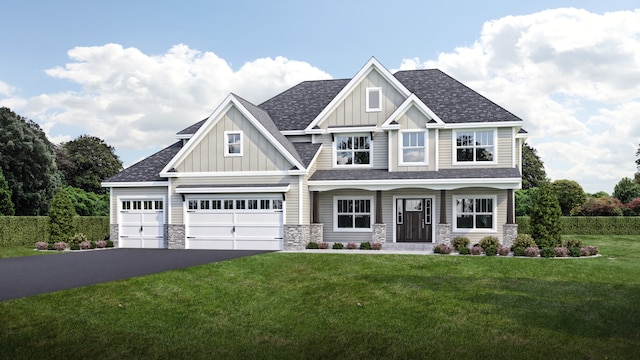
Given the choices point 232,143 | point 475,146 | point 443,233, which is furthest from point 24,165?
point 475,146

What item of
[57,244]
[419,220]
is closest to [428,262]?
[419,220]

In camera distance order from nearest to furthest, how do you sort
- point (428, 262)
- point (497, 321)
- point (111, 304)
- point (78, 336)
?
point (78, 336)
point (497, 321)
point (111, 304)
point (428, 262)

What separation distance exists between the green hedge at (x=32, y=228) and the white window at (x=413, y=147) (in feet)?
55.3

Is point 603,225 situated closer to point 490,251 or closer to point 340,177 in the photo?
point 490,251

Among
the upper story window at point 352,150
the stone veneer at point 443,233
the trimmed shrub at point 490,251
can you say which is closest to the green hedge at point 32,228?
the upper story window at point 352,150

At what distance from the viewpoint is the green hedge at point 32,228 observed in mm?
29859

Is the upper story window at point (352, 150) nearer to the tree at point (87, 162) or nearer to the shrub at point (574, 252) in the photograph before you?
the shrub at point (574, 252)

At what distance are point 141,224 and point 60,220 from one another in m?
3.79

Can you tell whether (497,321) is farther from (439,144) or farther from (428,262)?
(439,144)

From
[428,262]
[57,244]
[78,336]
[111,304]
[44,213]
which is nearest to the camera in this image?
[78,336]

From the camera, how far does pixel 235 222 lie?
84.0ft

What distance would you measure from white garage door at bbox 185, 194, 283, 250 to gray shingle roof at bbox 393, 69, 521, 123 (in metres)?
9.11

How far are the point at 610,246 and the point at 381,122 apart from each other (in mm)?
12709

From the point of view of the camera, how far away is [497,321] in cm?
1139
